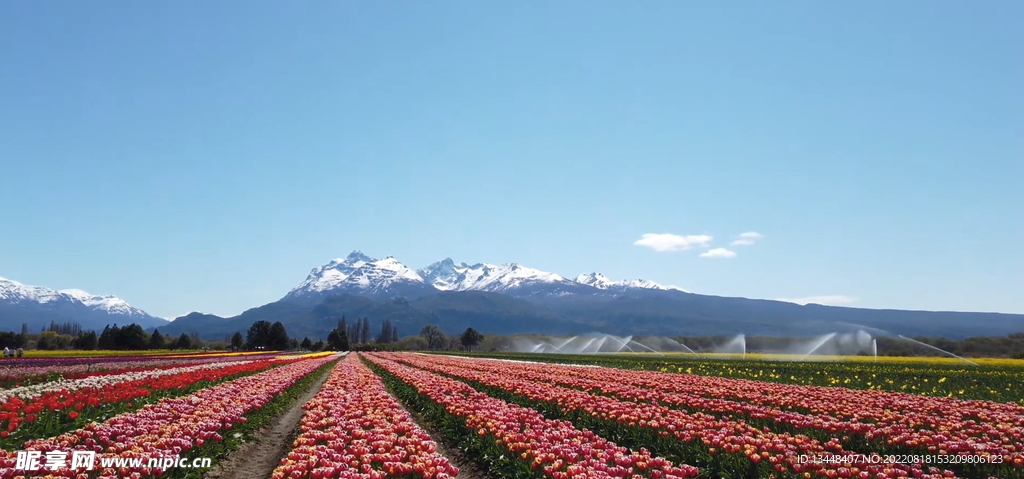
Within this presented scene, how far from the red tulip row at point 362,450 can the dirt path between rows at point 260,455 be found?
1249mm

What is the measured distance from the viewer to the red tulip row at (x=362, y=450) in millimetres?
7742

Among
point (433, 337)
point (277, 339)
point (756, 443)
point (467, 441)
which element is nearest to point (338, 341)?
point (277, 339)

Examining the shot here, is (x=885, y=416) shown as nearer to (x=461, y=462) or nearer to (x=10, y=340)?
(x=461, y=462)

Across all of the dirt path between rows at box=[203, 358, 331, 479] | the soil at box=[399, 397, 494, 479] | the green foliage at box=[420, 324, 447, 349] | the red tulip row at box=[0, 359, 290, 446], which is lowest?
the green foliage at box=[420, 324, 447, 349]

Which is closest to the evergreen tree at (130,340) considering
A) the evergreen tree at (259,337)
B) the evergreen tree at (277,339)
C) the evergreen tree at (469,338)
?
the evergreen tree at (259,337)

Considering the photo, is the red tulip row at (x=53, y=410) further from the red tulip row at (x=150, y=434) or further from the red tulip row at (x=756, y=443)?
the red tulip row at (x=756, y=443)

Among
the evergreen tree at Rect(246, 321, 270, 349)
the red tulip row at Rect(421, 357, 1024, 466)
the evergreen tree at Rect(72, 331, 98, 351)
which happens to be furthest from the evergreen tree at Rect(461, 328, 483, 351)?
the red tulip row at Rect(421, 357, 1024, 466)

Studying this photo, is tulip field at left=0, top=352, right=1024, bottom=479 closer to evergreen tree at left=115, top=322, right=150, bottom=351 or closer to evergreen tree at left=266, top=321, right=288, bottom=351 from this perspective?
evergreen tree at left=115, top=322, right=150, bottom=351

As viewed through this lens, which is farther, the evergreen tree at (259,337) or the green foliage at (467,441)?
the evergreen tree at (259,337)

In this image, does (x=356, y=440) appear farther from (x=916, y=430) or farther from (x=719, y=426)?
(x=916, y=430)

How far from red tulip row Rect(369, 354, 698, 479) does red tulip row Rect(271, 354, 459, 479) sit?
53.9 inches

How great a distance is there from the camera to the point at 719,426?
38.5ft

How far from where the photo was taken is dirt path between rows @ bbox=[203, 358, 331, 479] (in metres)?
11.2

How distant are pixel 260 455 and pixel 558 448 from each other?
740 centimetres
